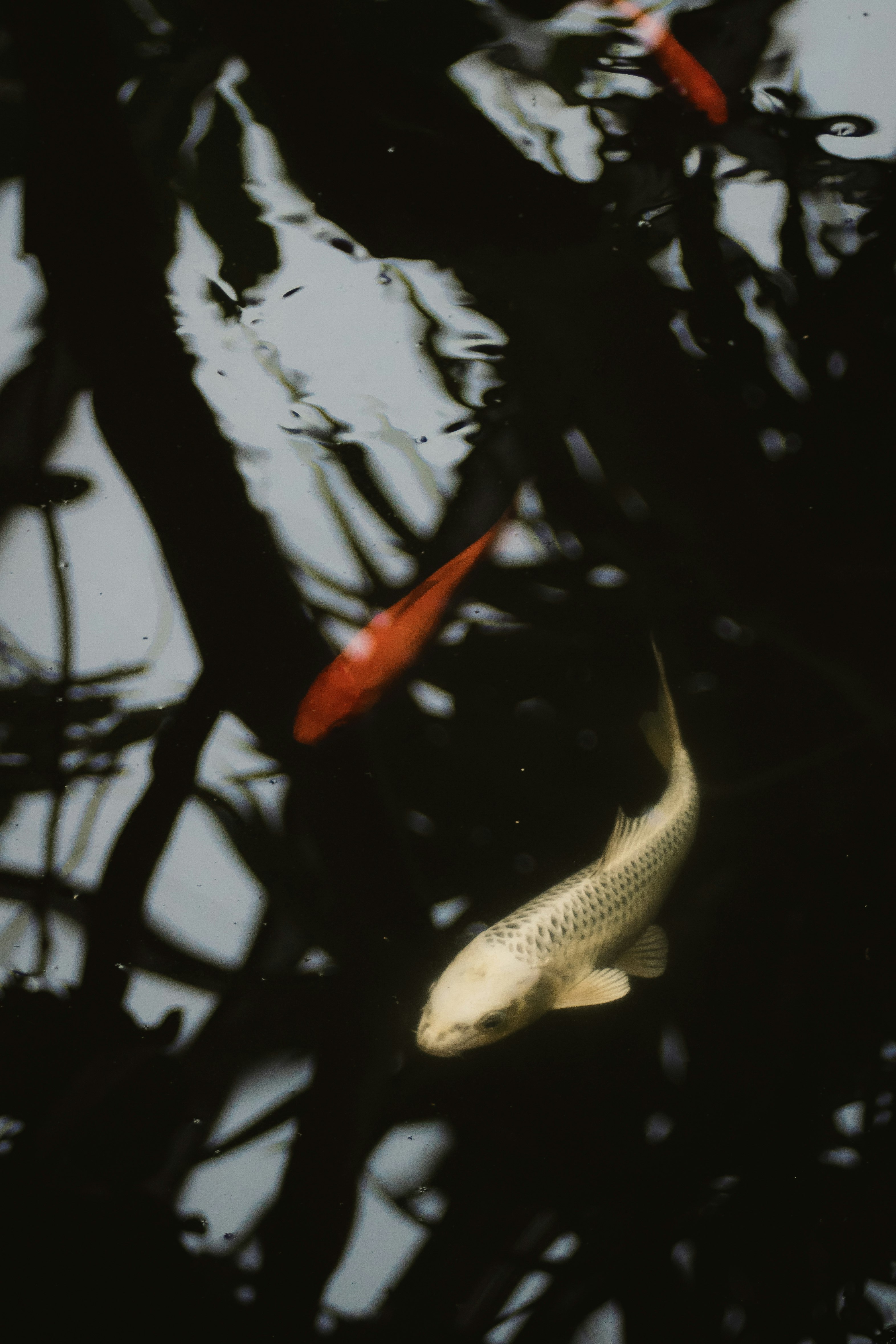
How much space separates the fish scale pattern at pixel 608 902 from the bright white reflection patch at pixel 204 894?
564 mm

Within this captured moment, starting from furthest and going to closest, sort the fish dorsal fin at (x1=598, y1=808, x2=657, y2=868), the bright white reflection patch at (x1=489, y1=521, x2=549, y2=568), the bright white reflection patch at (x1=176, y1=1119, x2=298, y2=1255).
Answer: the bright white reflection patch at (x1=489, y1=521, x2=549, y2=568)
the bright white reflection patch at (x1=176, y1=1119, x2=298, y2=1255)
the fish dorsal fin at (x1=598, y1=808, x2=657, y2=868)

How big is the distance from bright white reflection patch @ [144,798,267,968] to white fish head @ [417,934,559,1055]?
1.54 ft

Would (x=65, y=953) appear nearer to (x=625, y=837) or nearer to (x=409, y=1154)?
(x=409, y=1154)

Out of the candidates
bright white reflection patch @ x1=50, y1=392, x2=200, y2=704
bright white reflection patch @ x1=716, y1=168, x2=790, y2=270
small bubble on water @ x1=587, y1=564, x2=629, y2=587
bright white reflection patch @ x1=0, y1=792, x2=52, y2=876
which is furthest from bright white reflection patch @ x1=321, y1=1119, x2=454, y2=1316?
bright white reflection patch @ x1=716, y1=168, x2=790, y2=270

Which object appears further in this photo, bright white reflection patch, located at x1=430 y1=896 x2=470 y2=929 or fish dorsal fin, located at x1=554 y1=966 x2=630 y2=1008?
bright white reflection patch, located at x1=430 y1=896 x2=470 y2=929

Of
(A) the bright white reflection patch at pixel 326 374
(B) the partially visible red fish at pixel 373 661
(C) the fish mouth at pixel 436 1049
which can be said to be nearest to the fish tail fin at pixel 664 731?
(B) the partially visible red fish at pixel 373 661

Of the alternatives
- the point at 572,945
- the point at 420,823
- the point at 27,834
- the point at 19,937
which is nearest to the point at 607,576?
the point at 420,823

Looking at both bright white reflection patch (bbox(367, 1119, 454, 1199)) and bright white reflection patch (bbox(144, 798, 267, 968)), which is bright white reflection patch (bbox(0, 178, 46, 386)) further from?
bright white reflection patch (bbox(367, 1119, 454, 1199))

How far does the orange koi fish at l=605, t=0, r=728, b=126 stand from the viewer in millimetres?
1813

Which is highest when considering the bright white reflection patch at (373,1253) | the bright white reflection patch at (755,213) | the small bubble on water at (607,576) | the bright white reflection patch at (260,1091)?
the bright white reflection patch at (755,213)

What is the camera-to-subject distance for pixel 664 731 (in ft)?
5.74

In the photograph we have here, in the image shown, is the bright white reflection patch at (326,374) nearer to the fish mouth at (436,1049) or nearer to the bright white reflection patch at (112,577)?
the bright white reflection patch at (112,577)

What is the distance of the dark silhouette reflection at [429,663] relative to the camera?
169 centimetres

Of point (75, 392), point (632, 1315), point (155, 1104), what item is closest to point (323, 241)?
point (75, 392)
